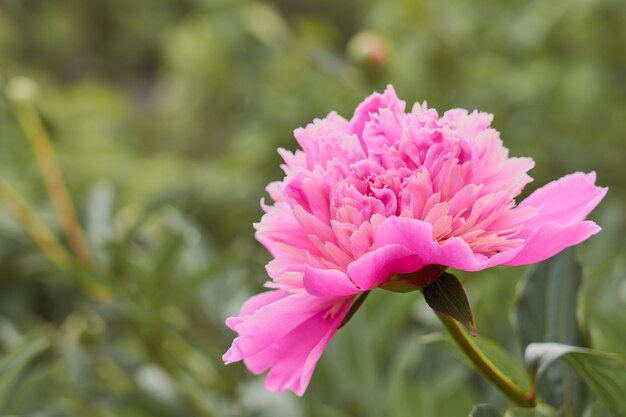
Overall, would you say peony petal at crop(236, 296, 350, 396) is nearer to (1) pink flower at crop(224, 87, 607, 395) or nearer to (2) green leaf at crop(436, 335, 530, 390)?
(1) pink flower at crop(224, 87, 607, 395)

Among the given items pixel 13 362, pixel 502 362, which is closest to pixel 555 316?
pixel 502 362

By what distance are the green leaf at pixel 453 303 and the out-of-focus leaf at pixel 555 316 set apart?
146 mm

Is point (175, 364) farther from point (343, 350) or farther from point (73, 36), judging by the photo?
point (73, 36)

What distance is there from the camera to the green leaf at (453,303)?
0.32 m

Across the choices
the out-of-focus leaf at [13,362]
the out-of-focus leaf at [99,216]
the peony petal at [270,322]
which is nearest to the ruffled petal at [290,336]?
the peony petal at [270,322]

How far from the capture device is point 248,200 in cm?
148

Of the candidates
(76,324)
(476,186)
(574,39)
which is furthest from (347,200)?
(574,39)

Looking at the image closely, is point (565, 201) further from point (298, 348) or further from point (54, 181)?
point (54, 181)

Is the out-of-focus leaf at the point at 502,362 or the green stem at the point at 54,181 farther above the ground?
the green stem at the point at 54,181

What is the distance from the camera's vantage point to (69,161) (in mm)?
1630

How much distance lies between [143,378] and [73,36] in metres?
4.04

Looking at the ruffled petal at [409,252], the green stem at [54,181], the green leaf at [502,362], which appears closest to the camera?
the ruffled petal at [409,252]

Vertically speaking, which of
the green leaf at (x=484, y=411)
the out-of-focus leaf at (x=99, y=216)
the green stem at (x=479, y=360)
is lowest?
the green leaf at (x=484, y=411)

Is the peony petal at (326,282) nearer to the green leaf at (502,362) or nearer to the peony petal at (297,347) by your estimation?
the peony petal at (297,347)
